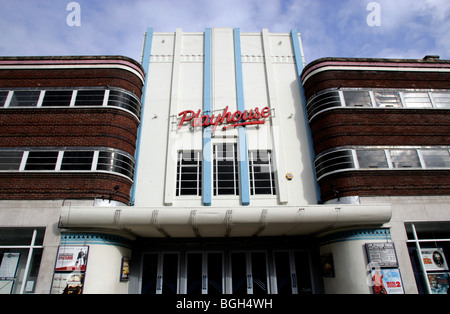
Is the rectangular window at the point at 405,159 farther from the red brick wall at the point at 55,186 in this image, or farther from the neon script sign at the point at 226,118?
the red brick wall at the point at 55,186

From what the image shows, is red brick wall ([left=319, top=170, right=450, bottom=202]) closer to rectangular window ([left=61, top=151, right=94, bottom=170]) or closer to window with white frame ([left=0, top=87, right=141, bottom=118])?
window with white frame ([left=0, top=87, right=141, bottom=118])

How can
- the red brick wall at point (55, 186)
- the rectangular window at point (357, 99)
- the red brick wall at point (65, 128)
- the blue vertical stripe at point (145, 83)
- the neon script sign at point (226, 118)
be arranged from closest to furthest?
1. the red brick wall at point (55, 186)
2. the red brick wall at point (65, 128)
3. the blue vertical stripe at point (145, 83)
4. the rectangular window at point (357, 99)
5. the neon script sign at point (226, 118)

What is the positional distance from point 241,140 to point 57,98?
10.0 m

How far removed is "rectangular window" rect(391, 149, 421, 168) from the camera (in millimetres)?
13578

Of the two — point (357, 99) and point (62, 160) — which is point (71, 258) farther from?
point (357, 99)

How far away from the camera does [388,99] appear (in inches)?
595

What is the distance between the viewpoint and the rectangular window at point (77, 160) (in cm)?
1294

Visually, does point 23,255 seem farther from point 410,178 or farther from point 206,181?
point 410,178

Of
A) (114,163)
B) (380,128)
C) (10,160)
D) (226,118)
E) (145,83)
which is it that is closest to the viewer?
(10,160)

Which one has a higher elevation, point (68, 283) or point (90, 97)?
point (90, 97)

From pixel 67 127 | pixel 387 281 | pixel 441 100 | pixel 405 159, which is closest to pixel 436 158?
pixel 405 159

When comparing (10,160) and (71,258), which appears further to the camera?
(10,160)

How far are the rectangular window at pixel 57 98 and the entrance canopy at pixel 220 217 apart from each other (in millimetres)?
6052

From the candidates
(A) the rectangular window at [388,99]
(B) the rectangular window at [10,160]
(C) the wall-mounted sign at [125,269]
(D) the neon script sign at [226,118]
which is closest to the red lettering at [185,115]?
(D) the neon script sign at [226,118]
